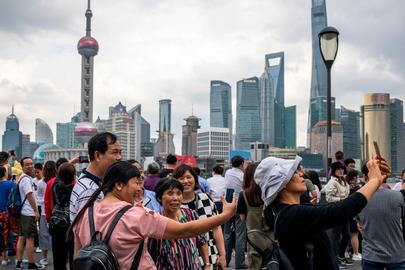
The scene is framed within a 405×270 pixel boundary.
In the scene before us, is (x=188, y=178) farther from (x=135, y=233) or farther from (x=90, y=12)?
(x=90, y=12)

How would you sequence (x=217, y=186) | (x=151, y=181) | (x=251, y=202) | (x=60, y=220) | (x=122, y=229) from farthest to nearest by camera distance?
(x=217, y=186) → (x=151, y=181) → (x=60, y=220) → (x=251, y=202) → (x=122, y=229)

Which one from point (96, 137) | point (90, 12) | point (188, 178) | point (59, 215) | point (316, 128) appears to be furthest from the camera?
point (316, 128)

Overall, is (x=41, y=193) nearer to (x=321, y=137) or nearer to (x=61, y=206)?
(x=61, y=206)

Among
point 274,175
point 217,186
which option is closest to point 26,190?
point 217,186

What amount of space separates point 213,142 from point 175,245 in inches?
6698

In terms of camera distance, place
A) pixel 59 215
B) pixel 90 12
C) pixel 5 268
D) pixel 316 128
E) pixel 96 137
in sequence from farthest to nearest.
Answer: pixel 316 128 < pixel 90 12 < pixel 5 268 < pixel 59 215 < pixel 96 137

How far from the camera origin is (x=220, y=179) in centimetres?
974

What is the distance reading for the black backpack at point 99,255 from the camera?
2.63m

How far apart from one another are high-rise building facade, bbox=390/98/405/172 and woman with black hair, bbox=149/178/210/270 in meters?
131

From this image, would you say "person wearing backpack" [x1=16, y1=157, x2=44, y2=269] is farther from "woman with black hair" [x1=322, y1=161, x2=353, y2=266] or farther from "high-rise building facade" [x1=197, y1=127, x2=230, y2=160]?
"high-rise building facade" [x1=197, y1=127, x2=230, y2=160]

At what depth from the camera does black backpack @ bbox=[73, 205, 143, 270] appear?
2629mm

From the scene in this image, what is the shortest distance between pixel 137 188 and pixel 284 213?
0.90 meters

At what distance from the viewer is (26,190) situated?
848cm

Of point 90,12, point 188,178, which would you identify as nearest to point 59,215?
point 188,178
